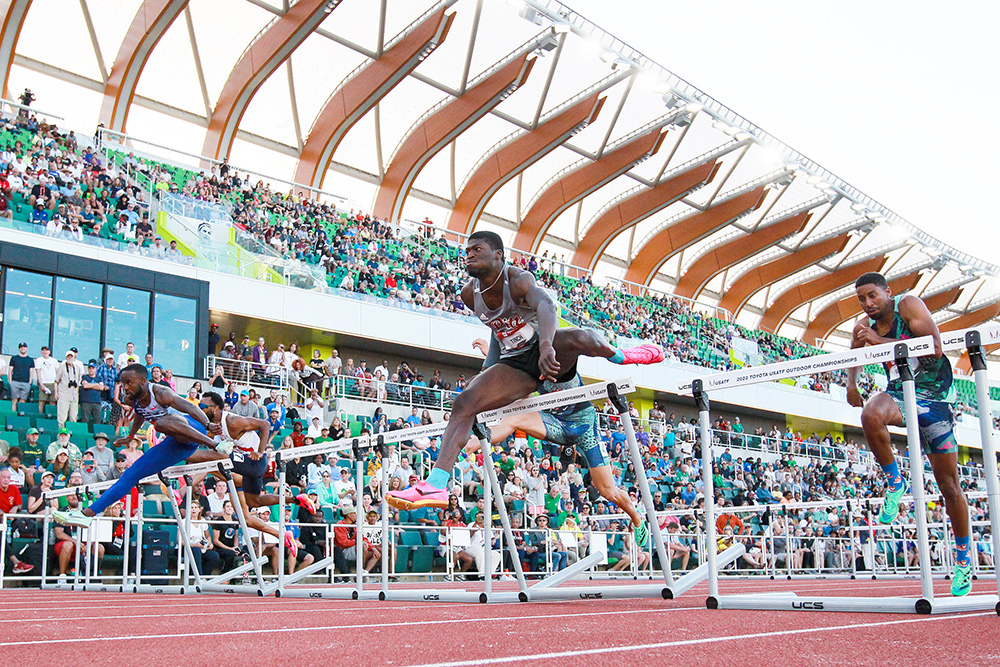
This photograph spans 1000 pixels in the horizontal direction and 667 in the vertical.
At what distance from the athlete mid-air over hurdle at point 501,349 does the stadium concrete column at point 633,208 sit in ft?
103

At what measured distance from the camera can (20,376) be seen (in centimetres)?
1477

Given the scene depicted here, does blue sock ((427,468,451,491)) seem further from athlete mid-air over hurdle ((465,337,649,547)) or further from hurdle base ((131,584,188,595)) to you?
hurdle base ((131,584,188,595))

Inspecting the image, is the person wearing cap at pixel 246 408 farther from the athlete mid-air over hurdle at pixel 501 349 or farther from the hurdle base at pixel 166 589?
the athlete mid-air over hurdle at pixel 501 349

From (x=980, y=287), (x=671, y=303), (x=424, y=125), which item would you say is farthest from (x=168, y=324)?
(x=980, y=287)

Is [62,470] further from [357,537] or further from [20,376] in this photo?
[357,537]

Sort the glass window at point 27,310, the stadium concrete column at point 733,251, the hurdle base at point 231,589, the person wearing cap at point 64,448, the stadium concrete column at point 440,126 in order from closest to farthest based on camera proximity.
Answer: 1. the hurdle base at point 231,589
2. the person wearing cap at point 64,448
3. the glass window at point 27,310
4. the stadium concrete column at point 440,126
5. the stadium concrete column at point 733,251


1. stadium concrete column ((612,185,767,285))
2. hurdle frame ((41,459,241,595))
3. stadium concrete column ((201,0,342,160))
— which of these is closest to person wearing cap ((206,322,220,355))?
hurdle frame ((41,459,241,595))

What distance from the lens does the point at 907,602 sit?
4.64 m

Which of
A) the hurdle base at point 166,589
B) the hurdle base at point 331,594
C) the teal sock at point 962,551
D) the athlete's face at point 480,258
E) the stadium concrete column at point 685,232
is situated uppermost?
the stadium concrete column at point 685,232

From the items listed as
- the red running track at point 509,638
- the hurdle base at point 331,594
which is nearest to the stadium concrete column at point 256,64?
the hurdle base at point 331,594

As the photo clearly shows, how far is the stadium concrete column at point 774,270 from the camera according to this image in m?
42.8

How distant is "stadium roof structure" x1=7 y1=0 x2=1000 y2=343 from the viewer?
26531 mm

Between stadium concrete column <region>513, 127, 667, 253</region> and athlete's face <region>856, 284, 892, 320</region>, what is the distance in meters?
28.9

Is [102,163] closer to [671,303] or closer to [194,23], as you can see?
[194,23]
